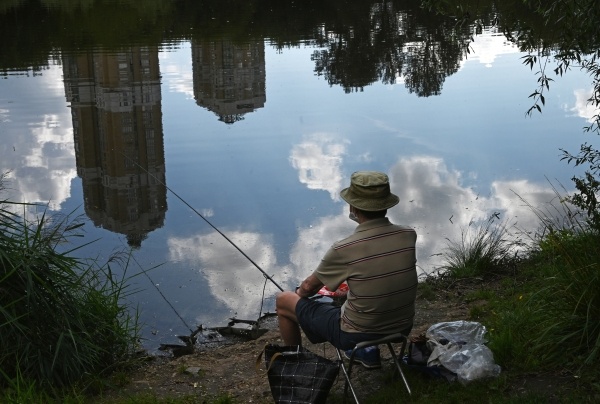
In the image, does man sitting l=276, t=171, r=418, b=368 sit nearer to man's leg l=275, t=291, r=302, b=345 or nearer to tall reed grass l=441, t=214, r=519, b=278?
man's leg l=275, t=291, r=302, b=345

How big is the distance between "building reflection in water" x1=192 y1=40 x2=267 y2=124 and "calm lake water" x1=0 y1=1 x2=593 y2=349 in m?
0.05

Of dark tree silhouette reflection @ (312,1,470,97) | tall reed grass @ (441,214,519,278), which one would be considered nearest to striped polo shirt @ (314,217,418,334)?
tall reed grass @ (441,214,519,278)

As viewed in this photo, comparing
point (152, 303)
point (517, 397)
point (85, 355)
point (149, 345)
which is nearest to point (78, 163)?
point (152, 303)

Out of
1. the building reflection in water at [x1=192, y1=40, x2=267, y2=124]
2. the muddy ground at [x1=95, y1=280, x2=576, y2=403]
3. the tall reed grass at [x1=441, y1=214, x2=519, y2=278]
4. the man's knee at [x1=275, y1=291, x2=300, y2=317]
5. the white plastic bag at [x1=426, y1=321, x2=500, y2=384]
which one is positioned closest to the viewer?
the white plastic bag at [x1=426, y1=321, x2=500, y2=384]

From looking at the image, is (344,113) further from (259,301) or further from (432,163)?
(259,301)

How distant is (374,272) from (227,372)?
1602 mm

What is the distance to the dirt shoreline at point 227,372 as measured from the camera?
4.68 metres

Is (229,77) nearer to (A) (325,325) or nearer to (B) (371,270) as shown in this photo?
(A) (325,325)

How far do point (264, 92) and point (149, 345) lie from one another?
406 inches

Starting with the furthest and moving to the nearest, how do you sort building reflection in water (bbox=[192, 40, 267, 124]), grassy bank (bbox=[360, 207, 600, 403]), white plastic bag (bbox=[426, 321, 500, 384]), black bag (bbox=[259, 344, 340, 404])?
building reflection in water (bbox=[192, 40, 267, 124]) → white plastic bag (bbox=[426, 321, 500, 384]) → grassy bank (bbox=[360, 207, 600, 403]) → black bag (bbox=[259, 344, 340, 404])

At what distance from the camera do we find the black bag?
12.9 feet

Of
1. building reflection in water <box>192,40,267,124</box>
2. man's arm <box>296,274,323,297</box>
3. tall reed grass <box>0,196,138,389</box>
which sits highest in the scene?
man's arm <box>296,274,323,297</box>

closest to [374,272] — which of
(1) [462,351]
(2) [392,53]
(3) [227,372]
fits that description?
(1) [462,351]

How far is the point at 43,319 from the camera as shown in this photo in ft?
15.9
